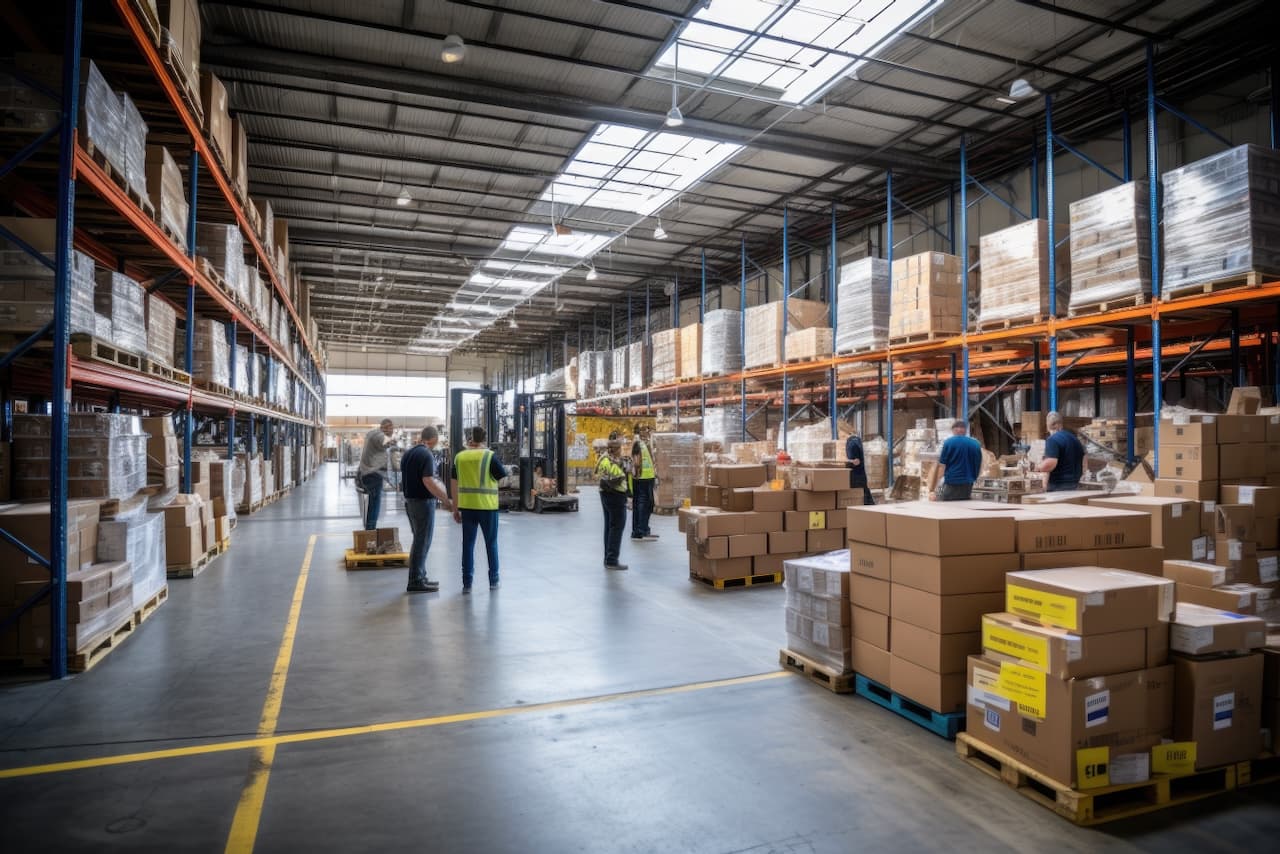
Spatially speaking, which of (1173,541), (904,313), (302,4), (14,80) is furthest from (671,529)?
(14,80)

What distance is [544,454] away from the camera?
54.8 feet

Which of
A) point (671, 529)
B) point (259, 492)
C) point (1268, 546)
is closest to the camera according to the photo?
point (1268, 546)

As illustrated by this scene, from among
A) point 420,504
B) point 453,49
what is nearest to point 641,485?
point 420,504

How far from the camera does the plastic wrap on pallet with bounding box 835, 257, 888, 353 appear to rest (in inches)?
490

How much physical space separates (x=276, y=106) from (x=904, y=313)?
10.6m

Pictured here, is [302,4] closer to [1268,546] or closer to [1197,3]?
[1197,3]

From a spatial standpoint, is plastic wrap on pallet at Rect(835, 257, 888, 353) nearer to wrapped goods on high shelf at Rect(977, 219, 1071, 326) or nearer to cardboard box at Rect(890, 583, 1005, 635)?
wrapped goods on high shelf at Rect(977, 219, 1071, 326)

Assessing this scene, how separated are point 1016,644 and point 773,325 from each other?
1244 cm

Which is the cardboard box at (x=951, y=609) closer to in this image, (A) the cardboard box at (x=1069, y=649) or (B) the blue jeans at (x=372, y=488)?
(A) the cardboard box at (x=1069, y=649)

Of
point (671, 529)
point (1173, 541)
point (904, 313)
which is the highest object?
point (904, 313)

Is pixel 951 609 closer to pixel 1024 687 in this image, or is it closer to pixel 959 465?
pixel 1024 687

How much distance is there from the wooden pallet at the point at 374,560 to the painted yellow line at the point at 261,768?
2825mm

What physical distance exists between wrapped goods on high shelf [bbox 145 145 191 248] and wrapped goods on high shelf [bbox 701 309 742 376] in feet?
37.7

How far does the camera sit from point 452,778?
3.28 m
